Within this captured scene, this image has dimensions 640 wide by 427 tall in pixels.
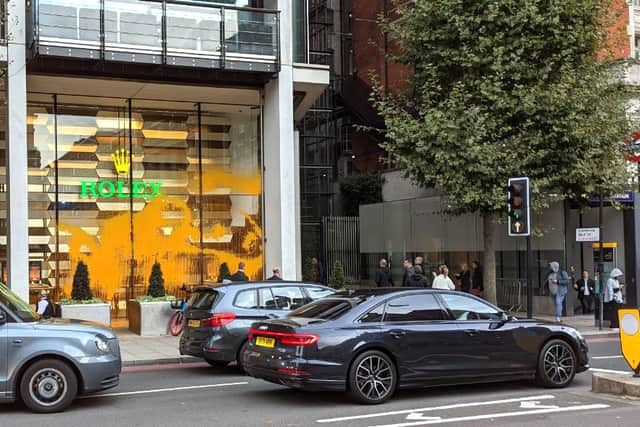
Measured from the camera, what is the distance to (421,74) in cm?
2178

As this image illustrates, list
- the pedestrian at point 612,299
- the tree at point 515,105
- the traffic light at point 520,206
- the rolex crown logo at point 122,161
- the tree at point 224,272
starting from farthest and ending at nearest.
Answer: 1. the rolex crown logo at point 122,161
2. the tree at point 224,272
3. the pedestrian at point 612,299
4. the tree at point 515,105
5. the traffic light at point 520,206

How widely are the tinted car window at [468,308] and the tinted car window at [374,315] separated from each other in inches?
40.5

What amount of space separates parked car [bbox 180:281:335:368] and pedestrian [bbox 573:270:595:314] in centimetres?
1269

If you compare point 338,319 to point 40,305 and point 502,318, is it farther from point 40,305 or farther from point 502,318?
point 40,305

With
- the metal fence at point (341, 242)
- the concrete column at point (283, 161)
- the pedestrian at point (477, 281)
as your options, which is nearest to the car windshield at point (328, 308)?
the concrete column at point (283, 161)

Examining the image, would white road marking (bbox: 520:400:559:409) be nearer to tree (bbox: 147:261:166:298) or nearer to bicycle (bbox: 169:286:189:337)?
bicycle (bbox: 169:286:189:337)

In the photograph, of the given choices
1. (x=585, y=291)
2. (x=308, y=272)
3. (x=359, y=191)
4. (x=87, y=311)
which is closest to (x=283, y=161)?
(x=87, y=311)

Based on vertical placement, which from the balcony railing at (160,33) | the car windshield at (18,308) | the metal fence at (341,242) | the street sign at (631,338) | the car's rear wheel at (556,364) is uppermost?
the balcony railing at (160,33)

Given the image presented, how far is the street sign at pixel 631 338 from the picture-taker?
10.4 meters

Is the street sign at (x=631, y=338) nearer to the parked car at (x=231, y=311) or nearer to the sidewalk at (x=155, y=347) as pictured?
the sidewalk at (x=155, y=347)

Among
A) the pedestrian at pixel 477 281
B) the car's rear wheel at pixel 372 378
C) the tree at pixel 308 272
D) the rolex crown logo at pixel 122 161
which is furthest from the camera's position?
the tree at pixel 308 272

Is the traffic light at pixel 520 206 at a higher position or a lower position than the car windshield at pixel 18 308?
higher

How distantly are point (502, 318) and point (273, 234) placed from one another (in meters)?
11.3

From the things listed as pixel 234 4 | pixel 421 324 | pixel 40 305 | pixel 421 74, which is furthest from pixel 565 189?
pixel 40 305
